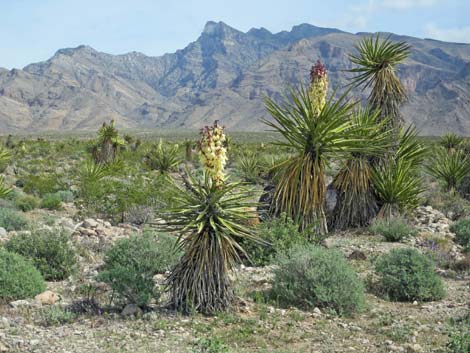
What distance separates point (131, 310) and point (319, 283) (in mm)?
2507

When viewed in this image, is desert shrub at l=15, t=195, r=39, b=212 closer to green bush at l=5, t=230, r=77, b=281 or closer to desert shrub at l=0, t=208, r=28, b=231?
desert shrub at l=0, t=208, r=28, b=231

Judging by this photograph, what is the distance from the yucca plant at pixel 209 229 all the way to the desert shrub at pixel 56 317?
1304mm

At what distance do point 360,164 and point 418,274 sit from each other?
4827 millimetres

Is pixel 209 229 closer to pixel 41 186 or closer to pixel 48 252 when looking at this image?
pixel 48 252

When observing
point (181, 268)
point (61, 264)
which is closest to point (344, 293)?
point (181, 268)

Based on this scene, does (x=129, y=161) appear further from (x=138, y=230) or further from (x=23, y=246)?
(x=23, y=246)

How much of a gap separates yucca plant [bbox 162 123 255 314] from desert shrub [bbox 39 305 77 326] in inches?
51.3

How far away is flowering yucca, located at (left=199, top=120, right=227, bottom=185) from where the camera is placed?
21.4ft

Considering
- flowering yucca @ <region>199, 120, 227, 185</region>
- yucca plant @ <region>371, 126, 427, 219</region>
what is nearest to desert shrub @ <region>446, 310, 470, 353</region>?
flowering yucca @ <region>199, 120, 227, 185</region>

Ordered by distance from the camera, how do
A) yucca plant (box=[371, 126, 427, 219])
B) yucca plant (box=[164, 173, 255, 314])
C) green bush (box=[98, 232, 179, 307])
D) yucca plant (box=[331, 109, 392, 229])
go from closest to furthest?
yucca plant (box=[164, 173, 255, 314]) → green bush (box=[98, 232, 179, 307]) → yucca plant (box=[331, 109, 392, 229]) → yucca plant (box=[371, 126, 427, 219])

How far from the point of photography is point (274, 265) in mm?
9484

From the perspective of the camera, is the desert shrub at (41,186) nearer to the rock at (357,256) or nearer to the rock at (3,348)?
the rock at (357,256)

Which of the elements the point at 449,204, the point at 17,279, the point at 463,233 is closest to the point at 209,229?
the point at 17,279

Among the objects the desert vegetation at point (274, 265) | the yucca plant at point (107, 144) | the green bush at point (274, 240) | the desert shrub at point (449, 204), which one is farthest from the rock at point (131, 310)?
the yucca plant at point (107, 144)
